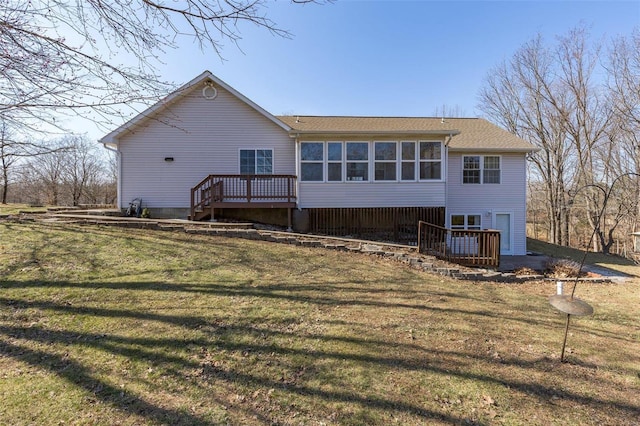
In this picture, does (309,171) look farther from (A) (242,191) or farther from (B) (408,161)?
(B) (408,161)

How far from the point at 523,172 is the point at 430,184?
16.3 ft

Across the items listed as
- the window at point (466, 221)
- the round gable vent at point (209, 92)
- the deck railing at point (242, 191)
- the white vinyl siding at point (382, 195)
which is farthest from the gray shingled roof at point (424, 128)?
the round gable vent at point (209, 92)

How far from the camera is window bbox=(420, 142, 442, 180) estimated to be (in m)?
11.8

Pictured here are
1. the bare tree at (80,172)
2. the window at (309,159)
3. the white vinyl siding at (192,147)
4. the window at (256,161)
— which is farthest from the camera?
the bare tree at (80,172)

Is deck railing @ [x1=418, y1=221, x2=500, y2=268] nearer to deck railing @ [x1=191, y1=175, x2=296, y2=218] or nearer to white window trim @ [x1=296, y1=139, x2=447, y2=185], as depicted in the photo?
white window trim @ [x1=296, y1=139, x2=447, y2=185]

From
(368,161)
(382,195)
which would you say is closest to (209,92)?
(368,161)

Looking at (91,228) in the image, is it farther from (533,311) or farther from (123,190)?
(533,311)

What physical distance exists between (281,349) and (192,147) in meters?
11.0

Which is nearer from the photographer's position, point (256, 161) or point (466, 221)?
point (256, 161)

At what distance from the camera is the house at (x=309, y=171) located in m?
11.7

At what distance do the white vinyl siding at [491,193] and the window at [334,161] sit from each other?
198 inches

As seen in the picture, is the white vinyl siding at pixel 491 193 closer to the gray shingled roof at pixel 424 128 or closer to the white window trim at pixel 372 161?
the gray shingled roof at pixel 424 128

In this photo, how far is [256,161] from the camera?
12.8 metres

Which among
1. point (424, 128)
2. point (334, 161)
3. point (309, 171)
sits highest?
point (424, 128)
